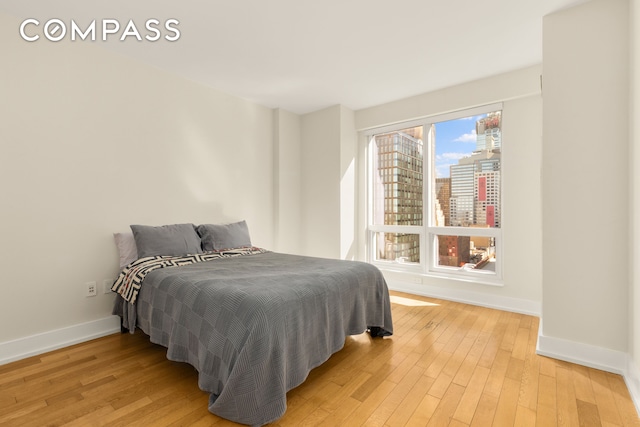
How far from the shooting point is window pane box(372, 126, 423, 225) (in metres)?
4.10

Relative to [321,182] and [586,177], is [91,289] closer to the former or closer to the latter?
[321,182]

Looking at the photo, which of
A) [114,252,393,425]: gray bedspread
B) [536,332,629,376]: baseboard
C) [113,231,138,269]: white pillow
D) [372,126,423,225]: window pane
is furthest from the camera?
[372,126,423,225]: window pane

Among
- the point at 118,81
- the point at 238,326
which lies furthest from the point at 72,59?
the point at 238,326

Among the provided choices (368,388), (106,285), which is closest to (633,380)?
(368,388)

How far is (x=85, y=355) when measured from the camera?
229cm

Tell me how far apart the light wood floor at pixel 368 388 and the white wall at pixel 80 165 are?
1.87 ft

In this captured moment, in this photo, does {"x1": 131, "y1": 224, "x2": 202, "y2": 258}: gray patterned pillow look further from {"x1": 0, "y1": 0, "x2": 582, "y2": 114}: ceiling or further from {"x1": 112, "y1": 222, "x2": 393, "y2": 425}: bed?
{"x1": 0, "y1": 0, "x2": 582, "y2": 114}: ceiling

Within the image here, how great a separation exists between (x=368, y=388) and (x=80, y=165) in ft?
9.30

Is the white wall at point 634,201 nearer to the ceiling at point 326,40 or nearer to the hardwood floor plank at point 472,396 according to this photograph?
the ceiling at point 326,40

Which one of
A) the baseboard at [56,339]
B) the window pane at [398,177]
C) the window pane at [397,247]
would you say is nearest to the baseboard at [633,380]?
the window pane at [397,247]

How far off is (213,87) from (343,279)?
277 cm

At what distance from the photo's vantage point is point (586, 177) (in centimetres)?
217

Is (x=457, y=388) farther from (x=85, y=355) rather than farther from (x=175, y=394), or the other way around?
(x=85, y=355)

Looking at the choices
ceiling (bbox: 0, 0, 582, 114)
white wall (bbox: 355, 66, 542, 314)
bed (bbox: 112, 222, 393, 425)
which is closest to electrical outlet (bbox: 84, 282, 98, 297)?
bed (bbox: 112, 222, 393, 425)
